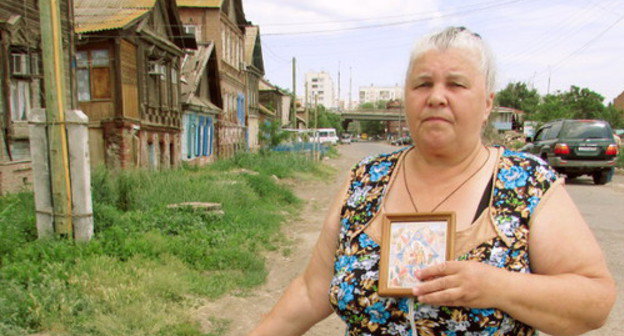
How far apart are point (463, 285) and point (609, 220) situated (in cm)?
848

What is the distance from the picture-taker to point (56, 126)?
5.89 m

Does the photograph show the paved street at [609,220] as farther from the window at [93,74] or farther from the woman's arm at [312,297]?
the window at [93,74]

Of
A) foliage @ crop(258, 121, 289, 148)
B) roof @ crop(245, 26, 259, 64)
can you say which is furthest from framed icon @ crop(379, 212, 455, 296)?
Result: roof @ crop(245, 26, 259, 64)

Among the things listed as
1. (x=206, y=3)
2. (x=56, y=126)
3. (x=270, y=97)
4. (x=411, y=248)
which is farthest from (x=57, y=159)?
(x=270, y=97)

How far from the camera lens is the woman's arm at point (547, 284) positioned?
136 cm

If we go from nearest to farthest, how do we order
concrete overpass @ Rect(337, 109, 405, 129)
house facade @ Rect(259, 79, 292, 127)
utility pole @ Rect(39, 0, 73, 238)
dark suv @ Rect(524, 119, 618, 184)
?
utility pole @ Rect(39, 0, 73, 238) → dark suv @ Rect(524, 119, 618, 184) → house facade @ Rect(259, 79, 292, 127) → concrete overpass @ Rect(337, 109, 405, 129)

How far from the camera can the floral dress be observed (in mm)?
1426

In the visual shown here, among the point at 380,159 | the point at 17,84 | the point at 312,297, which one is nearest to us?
the point at 312,297

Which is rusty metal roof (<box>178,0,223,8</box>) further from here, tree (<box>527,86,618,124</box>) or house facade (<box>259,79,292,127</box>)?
tree (<box>527,86,618,124</box>)

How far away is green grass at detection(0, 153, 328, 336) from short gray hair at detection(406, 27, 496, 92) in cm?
318

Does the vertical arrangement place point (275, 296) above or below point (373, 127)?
below

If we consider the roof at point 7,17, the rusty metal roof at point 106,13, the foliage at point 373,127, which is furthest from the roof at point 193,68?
the foliage at point 373,127

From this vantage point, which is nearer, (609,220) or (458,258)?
(458,258)

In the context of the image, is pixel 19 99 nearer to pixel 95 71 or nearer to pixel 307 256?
pixel 95 71
